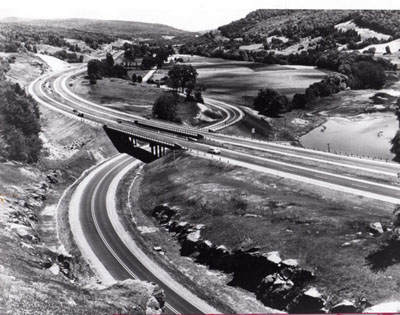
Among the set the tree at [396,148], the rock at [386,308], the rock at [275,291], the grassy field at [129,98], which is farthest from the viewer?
the grassy field at [129,98]

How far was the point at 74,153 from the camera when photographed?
124 m

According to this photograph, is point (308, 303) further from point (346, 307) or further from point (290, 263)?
point (290, 263)

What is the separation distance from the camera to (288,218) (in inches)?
2603

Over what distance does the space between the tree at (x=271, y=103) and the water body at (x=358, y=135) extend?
20.0 metres

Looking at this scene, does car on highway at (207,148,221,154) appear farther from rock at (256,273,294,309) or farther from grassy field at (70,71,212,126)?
grassy field at (70,71,212,126)

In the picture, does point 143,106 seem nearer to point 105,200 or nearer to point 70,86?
point 70,86

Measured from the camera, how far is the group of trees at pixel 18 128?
98.2m

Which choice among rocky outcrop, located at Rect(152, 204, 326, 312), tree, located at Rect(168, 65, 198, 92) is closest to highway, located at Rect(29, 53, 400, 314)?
rocky outcrop, located at Rect(152, 204, 326, 312)

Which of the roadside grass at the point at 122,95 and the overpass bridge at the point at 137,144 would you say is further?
the roadside grass at the point at 122,95

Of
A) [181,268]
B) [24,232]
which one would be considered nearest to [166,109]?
[24,232]

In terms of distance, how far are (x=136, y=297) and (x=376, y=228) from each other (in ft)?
111

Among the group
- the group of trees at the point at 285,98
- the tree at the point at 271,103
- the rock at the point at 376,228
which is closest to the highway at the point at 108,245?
the rock at the point at 376,228

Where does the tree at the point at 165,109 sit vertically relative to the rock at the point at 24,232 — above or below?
above

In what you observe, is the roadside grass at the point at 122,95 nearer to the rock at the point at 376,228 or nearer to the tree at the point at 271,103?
the tree at the point at 271,103
